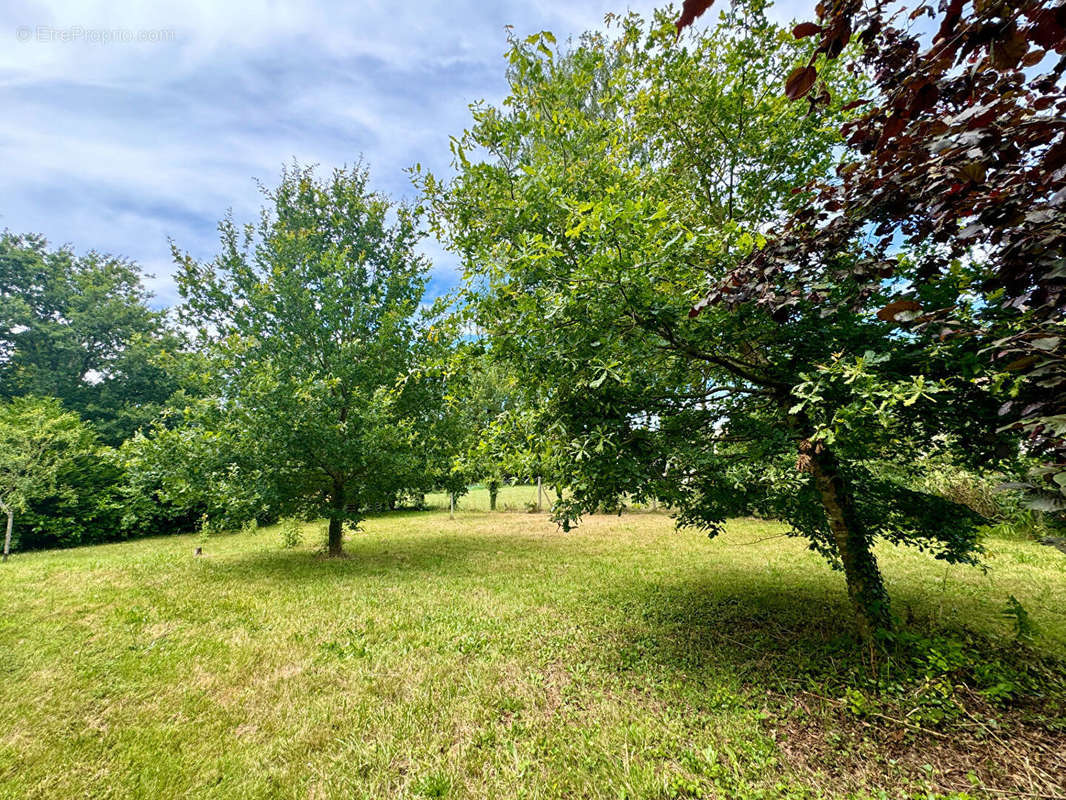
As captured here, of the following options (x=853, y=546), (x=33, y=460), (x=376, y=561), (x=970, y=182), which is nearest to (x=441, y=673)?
(x=853, y=546)

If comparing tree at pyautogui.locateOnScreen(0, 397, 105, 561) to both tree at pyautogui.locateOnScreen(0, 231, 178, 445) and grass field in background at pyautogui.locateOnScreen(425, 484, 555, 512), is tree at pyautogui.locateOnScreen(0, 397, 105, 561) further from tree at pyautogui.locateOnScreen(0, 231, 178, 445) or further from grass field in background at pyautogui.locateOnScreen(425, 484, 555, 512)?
grass field in background at pyautogui.locateOnScreen(425, 484, 555, 512)

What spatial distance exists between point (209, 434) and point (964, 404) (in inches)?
434

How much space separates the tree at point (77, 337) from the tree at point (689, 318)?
2381 centimetres

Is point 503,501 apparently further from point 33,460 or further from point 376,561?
point 33,460

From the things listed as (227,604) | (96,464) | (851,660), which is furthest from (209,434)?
(851,660)

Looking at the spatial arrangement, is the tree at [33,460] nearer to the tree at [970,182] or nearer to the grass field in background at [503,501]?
the grass field in background at [503,501]

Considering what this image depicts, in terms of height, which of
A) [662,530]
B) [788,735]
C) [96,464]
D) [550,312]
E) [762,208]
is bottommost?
[662,530]

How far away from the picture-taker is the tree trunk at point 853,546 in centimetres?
374

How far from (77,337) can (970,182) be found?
32.2 meters

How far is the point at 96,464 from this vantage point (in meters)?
13.0

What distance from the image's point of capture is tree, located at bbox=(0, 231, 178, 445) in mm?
19375

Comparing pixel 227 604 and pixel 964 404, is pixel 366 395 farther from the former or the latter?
pixel 964 404

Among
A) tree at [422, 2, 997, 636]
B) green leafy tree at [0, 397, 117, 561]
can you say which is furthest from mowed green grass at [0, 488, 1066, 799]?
green leafy tree at [0, 397, 117, 561]

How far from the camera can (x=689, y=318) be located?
2.87 m
